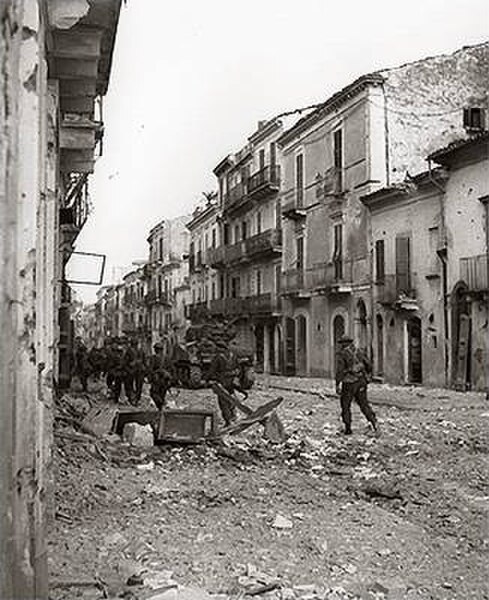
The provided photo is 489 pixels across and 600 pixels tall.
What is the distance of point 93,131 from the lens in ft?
34.7

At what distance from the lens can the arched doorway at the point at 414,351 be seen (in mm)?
25172

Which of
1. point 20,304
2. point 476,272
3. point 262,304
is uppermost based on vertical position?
point 262,304

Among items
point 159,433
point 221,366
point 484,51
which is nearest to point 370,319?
point 484,51

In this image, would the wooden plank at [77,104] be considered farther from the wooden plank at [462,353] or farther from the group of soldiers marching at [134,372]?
the wooden plank at [462,353]

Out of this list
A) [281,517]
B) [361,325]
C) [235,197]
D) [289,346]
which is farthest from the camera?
[235,197]

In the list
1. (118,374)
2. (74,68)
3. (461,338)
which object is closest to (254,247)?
(461,338)

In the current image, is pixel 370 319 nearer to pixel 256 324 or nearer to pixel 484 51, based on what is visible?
pixel 484 51

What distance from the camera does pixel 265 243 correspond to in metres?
38.6

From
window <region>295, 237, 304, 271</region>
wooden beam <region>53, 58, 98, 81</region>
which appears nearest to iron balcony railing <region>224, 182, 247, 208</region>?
window <region>295, 237, 304, 271</region>

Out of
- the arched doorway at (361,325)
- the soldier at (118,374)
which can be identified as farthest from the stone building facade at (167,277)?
the soldier at (118,374)

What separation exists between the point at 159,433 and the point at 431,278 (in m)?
15.0

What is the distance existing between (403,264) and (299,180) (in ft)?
31.8

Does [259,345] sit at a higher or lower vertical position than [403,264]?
lower

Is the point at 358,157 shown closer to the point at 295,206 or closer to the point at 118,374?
the point at 295,206
